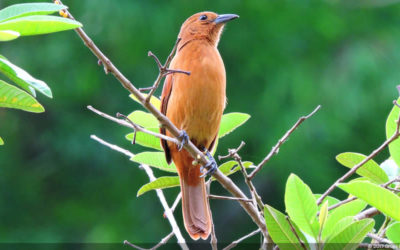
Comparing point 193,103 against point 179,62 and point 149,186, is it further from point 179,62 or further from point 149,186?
point 149,186

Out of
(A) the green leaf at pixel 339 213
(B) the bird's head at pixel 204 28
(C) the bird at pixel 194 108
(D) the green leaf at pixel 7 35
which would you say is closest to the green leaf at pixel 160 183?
(C) the bird at pixel 194 108

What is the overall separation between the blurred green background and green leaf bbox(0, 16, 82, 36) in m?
7.61

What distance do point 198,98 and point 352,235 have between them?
62.6 inches

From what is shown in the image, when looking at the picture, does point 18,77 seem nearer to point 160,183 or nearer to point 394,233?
point 160,183

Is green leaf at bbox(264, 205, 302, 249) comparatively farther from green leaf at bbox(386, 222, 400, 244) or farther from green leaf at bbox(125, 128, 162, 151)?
green leaf at bbox(125, 128, 162, 151)

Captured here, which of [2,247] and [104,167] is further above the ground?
[104,167]

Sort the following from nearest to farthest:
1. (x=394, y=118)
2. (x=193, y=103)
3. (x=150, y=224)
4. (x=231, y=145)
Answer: (x=394, y=118) < (x=193, y=103) < (x=231, y=145) < (x=150, y=224)

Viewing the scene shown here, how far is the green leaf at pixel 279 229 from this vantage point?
1.81 meters

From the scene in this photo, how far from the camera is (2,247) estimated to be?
10.1 metres

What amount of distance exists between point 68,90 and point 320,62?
12.7ft

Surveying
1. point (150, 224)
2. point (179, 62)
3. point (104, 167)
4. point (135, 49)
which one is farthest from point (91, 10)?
point (179, 62)

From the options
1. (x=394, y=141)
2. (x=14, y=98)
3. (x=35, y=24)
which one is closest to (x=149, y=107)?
(x=14, y=98)

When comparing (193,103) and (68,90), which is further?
(68,90)

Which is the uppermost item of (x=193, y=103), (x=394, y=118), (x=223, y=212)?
(x=394, y=118)
